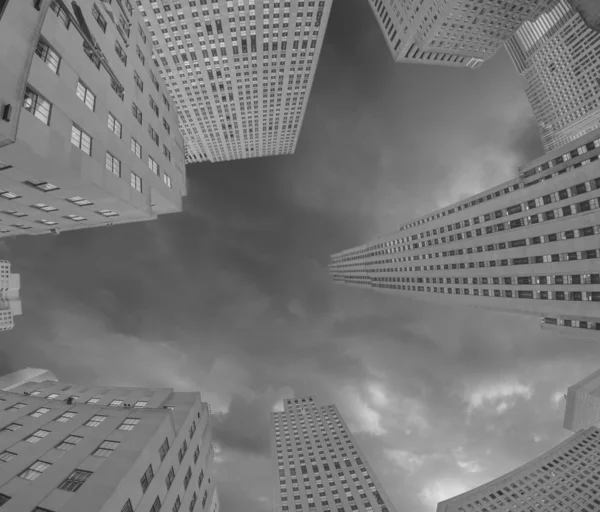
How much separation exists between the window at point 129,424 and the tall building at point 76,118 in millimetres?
25099

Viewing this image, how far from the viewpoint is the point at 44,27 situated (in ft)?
75.6

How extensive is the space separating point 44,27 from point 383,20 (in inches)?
7417

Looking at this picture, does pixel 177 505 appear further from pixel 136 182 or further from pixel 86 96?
pixel 86 96

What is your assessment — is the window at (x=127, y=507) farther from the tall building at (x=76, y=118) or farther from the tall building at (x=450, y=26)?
the tall building at (x=450, y=26)

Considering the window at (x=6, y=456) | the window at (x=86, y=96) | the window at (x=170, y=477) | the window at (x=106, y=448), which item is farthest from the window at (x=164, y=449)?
the window at (x=86, y=96)

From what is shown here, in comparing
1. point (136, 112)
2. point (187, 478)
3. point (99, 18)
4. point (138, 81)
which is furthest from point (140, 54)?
point (187, 478)

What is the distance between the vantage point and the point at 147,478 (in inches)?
1277

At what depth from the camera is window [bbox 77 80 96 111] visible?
1066 inches

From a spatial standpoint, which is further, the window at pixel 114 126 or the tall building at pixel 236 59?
the tall building at pixel 236 59

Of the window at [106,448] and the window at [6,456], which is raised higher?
the window at [106,448]

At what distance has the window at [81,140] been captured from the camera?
25544mm

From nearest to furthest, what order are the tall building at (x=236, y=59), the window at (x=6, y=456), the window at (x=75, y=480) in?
the window at (x=75, y=480), the window at (x=6, y=456), the tall building at (x=236, y=59)

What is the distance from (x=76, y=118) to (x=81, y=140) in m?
1.67

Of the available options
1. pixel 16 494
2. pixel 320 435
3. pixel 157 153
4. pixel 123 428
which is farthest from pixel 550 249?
pixel 320 435
